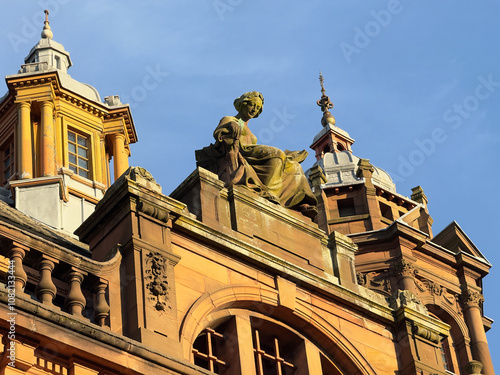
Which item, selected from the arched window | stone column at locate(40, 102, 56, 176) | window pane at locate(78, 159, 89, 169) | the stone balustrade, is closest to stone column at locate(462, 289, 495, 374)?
window pane at locate(78, 159, 89, 169)

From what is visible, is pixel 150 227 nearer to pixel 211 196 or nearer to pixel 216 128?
pixel 211 196

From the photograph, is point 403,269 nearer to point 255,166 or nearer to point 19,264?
point 255,166

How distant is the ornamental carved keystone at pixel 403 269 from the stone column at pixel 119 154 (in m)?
10.9

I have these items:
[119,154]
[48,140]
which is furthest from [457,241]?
[48,140]

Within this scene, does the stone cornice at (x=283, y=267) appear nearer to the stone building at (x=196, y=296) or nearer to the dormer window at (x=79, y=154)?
the stone building at (x=196, y=296)

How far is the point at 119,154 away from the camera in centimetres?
4775

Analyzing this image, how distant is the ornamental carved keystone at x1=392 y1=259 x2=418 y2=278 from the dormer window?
10.7 m

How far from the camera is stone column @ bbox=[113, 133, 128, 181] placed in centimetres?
4775

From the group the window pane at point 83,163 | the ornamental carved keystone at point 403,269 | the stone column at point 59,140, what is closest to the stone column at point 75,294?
the ornamental carved keystone at point 403,269

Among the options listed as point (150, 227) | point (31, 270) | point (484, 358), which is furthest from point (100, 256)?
point (484, 358)

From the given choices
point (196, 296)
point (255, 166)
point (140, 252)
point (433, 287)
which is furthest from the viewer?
point (433, 287)

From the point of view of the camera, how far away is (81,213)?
4356 cm

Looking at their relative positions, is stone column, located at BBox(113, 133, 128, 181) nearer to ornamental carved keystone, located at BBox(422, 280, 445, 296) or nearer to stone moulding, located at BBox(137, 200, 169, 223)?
ornamental carved keystone, located at BBox(422, 280, 445, 296)

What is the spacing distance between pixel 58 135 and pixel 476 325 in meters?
14.3
